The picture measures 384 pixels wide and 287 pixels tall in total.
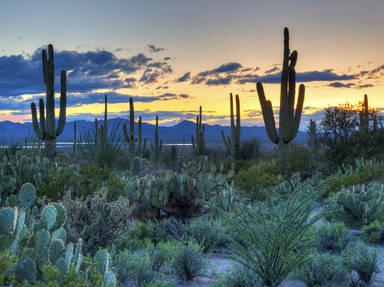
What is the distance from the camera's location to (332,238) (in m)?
8.72

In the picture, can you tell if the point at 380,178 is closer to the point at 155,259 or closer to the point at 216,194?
the point at 216,194

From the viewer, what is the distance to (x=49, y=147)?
70.5 ft

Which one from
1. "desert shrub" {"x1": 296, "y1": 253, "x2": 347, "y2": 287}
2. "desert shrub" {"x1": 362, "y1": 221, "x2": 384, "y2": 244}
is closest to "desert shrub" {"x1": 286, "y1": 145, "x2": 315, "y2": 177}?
"desert shrub" {"x1": 362, "y1": 221, "x2": 384, "y2": 244}

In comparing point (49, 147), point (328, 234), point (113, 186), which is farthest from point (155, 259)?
point (49, 147)

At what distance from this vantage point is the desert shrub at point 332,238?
8.52 m

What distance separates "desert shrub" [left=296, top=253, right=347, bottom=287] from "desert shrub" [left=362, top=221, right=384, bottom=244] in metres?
2.49

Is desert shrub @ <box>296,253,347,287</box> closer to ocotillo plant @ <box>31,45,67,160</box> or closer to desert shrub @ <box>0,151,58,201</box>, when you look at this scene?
desert shrub @ <box>0,151,58,201</box>

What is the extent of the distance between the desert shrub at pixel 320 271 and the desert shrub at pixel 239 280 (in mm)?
675

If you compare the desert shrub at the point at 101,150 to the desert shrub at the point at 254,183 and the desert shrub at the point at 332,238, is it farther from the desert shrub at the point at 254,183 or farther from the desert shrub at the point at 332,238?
the desert shrub at the point at 332,238

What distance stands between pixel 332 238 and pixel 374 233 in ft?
2.60

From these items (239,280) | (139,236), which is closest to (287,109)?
(139,236)

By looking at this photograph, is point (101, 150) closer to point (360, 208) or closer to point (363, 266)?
point (360, 208)

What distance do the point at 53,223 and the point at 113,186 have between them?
722cm

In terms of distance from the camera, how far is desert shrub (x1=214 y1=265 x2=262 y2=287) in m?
6.00
